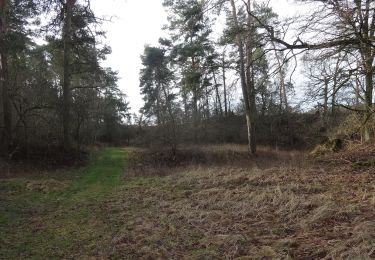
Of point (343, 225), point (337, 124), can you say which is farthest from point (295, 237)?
point (337, 124)

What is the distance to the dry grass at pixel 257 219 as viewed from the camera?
4809 mm

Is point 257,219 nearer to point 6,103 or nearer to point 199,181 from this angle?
point 199,181

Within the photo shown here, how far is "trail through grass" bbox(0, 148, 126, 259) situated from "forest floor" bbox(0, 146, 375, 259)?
0.02m

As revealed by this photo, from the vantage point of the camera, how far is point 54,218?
26.8 ft

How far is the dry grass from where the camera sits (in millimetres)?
4809

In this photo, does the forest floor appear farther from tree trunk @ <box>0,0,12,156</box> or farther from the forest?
tree trunk @ <box>0,0,12,156</box>

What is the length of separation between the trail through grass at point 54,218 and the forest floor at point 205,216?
0.02m

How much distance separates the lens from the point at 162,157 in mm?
21406

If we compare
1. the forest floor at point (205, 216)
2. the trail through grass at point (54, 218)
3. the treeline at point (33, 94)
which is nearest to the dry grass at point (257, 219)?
the forest floor at point (205, 216)

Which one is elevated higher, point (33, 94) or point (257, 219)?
point (33, 94)

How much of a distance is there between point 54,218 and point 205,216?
11.3ft

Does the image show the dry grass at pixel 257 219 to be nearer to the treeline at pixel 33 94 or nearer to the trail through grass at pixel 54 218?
the trail through grass at pixel 54 218

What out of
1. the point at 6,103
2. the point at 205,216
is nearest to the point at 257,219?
the point at 205,216

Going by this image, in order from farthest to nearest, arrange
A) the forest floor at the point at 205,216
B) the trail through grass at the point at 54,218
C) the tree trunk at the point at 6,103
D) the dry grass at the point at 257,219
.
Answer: the tree trunk at the point at 6,103 < the trail through grass at the point at 54,218 < the forest floor at the point at 205,216 < the dry grass at the point at 257,219
